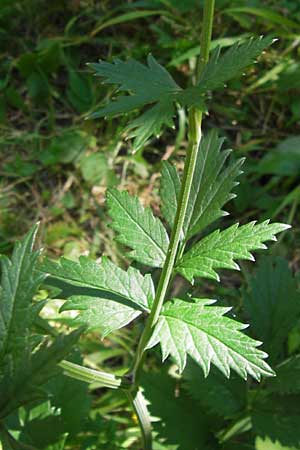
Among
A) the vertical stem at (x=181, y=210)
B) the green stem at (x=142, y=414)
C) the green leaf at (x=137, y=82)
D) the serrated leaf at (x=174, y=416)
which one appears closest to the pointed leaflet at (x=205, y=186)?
the vertical stem at (x=181, y=210)

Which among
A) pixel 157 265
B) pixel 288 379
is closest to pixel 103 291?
pixel 157 265

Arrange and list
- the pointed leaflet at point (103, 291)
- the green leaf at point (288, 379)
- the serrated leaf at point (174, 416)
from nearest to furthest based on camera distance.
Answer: the pointed leaflet at point (103, 291) → the green leaf at point (288, 379) → the serrated leaf at point (174, 416)

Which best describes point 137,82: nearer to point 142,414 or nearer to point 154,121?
point 154,121

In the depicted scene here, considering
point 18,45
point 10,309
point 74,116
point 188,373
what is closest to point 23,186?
point 74,116

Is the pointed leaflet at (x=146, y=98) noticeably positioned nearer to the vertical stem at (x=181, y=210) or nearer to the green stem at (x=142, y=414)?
the vertical stem at (x=181, y=210)

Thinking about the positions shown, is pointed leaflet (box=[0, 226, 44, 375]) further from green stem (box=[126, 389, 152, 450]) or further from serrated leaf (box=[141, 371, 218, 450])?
serrated leaf (box=[141, 371, 218, 450])

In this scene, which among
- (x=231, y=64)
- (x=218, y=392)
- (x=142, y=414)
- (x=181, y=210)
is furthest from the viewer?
(x=218, y=392)
